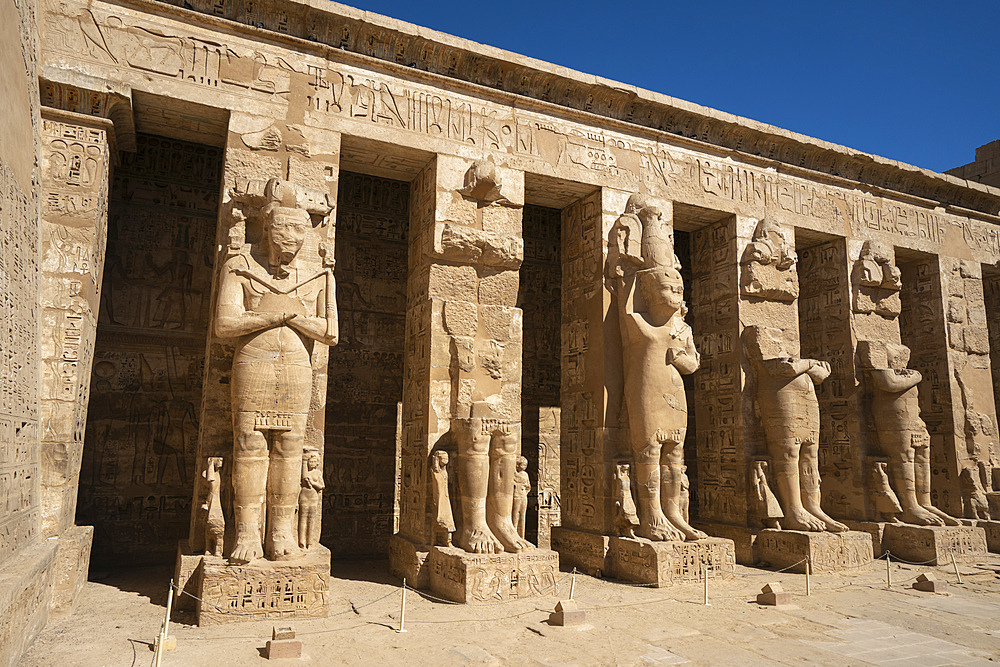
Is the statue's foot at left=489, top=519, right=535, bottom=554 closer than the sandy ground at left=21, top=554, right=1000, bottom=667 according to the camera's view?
No

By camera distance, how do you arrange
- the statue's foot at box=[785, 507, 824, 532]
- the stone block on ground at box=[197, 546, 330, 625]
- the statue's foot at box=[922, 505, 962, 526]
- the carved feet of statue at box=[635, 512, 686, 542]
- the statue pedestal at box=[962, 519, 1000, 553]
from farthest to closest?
the statue pedestal at box=[962, 519, 1000, 553] → the statue's foot at box=[922, 505, 962, 526] → the statue's foot at box=[785, 507, 824, 532] → the carved feet of statue at box=[635, 512, 686, 542] → the stone block on ground at box=[197, 546, 330, 625]

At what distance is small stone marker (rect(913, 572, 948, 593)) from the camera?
718cm

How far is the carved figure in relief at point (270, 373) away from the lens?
5.75 meters

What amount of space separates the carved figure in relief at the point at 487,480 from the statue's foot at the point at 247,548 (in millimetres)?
1863

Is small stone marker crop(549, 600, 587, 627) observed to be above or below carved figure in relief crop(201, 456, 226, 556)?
below

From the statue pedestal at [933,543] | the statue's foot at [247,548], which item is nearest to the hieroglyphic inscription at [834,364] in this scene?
the statue pedestal at [933,543]

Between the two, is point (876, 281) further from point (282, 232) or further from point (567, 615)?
point (282, 232)

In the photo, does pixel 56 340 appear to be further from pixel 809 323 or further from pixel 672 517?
pixel 809 323

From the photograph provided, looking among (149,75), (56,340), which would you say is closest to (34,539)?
(56,340)

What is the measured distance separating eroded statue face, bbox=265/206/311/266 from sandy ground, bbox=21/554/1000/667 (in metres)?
2.97

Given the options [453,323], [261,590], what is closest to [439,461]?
[453,323]

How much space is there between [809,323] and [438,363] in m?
6.17

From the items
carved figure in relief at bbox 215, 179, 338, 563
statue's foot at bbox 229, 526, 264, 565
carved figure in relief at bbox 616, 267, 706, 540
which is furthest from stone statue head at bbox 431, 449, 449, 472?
carved figure in relief at bbox 616, 267, 706, 540

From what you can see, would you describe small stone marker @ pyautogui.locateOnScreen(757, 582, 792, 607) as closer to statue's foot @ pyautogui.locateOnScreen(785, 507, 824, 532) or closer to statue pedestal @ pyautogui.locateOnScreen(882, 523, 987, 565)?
statue's foot @ pyautogui.locateOnScreen(785, 507, 824, 532)
